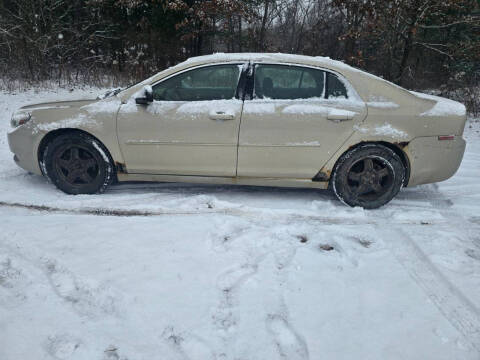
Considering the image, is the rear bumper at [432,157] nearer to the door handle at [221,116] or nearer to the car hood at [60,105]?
the door handle at [221,116]

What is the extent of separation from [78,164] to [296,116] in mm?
2479

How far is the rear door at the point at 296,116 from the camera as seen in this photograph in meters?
3.67

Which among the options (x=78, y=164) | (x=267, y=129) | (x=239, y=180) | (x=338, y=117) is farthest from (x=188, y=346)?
(x=78, y=164)

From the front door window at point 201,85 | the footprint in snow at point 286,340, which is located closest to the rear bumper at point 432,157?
the front door window at point 201,85

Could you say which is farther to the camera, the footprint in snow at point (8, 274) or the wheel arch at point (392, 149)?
the wheel arch at point (392, 149)

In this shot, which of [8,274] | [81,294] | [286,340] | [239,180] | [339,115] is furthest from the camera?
[239,180]

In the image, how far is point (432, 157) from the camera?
373cm

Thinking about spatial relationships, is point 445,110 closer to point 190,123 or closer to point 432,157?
point 432,157

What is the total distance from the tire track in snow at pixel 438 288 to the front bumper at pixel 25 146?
384cm

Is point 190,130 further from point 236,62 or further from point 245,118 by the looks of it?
point 236,62

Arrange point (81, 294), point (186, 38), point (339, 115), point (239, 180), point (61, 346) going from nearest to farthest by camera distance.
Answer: point (61, 346) < point (81, 294) < point (339, 115) < point (239, 180) < point (186, 38)

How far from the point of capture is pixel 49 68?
470 inches

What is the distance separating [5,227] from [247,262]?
224cm

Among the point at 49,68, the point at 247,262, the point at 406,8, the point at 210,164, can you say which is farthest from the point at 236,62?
the point at 49,68
